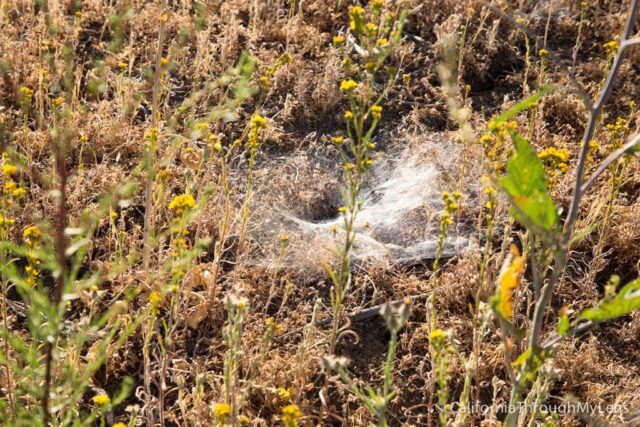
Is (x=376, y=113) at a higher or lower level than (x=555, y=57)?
lower

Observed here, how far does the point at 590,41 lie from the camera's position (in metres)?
4.77

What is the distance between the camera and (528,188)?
161cm

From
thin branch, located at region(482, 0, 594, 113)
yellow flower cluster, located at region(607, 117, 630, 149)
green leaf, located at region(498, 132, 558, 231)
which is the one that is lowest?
yellow flower cluster, located at region(607, 117, 630, 149)

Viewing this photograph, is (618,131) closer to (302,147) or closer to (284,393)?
(302,147)

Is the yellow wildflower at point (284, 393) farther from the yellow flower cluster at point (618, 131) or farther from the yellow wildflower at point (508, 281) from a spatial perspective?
the yellow flower cluster at point (618, 131)

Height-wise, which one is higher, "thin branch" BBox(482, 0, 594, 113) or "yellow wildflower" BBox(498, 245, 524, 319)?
"thin branch" BBox(482, 0, 594, 113)

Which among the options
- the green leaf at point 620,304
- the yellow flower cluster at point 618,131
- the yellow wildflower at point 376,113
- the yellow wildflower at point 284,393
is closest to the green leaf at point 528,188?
the green leaf at point 620,304

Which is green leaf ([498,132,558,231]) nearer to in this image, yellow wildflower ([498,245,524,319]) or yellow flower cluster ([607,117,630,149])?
yellow wildflower ([498,245,524,319])

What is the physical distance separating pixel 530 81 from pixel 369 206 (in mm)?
1401

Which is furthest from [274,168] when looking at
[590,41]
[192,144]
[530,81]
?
[590,41]

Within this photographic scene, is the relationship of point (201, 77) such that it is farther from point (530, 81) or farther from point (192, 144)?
point (530, 81)

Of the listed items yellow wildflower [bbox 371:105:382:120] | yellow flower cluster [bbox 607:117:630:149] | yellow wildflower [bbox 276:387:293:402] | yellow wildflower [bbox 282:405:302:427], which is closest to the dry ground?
yellow wildflower [bbox 276:387:293:402]

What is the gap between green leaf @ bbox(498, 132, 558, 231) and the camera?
1531mm

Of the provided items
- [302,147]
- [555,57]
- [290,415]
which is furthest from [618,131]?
[290,415]
